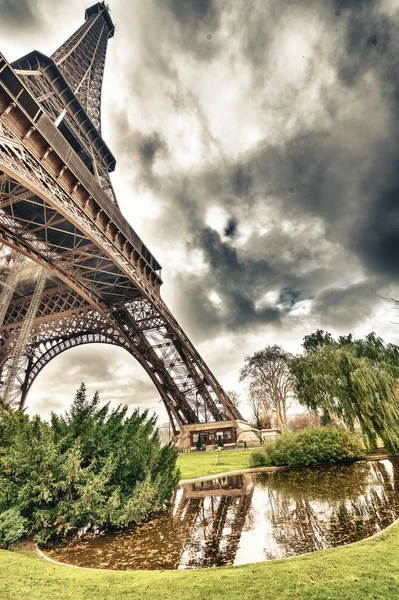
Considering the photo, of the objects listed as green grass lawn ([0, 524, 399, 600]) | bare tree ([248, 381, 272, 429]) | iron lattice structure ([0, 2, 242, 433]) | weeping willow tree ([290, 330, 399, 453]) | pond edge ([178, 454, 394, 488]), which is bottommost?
green grass lawn ([0, 524, 399, 600])

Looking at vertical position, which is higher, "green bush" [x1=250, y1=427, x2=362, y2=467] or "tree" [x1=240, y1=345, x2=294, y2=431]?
"tree" [x1=240, y1=345, x2=294, y2=431]

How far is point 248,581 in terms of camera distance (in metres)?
3.91

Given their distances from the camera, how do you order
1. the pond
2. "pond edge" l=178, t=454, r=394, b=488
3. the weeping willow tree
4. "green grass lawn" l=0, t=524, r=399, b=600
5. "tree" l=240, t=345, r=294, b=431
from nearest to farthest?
1. "green grass lawn" l=0, t=524, r=399, b=600
2. the pond
3. the weeping willow tree
4. "pond edge" l=178, t=454, r=394, b=488
5. "tree" l=240, t=345, r=294, b=431

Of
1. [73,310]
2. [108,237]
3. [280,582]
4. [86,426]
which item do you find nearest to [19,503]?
[86,426]

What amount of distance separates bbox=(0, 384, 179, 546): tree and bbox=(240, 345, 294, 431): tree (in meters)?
35.1

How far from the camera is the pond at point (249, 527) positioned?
5.21 metres

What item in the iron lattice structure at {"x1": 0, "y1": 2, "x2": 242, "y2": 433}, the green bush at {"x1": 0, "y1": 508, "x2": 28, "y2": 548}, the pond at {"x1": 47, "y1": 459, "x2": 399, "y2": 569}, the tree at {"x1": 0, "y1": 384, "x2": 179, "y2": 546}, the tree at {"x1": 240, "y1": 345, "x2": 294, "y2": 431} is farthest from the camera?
the tree at {"x1": 240, "y1": 345, "x2": 294, "y2": 431}

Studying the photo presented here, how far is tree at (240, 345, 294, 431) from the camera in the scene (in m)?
40.7

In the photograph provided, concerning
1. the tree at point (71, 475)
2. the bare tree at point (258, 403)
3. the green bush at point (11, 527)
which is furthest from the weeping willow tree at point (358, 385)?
the bare tree at point (258, 403)

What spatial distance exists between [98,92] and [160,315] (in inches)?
1548

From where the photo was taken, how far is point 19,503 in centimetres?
659

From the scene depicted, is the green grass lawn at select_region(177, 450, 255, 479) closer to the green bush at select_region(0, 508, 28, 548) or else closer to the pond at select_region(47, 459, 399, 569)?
the pond at select_region(47, 459, 399, 569)

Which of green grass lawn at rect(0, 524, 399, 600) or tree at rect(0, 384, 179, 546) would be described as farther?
tree at rect(0, 384, 179, 546)

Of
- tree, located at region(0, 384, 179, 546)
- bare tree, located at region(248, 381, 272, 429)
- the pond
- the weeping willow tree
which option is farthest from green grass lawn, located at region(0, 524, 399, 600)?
bare tree, located at region(248, 381, 272, 429)
